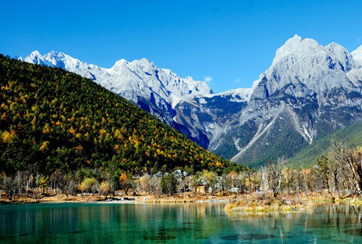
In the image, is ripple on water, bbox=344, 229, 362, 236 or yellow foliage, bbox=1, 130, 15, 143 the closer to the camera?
ripple on water, bbox=344, 229, 362, 236

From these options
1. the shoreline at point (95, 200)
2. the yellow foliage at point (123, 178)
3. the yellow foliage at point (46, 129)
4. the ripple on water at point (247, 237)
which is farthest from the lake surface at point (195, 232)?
the yellow foliage at point (46, 129)

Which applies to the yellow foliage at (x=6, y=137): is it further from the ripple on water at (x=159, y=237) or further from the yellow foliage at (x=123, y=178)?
the ripple on water at (x=159, y=237)

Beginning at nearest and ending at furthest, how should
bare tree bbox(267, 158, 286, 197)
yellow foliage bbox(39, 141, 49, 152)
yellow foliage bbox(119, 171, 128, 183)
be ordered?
bare tree bbox(267, 158, 286, 197)
yellow foliage bbox(39, 141, 49, 152)
yellow foliage bbox(119, 171, 128, 183)

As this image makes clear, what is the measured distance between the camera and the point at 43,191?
543 feet

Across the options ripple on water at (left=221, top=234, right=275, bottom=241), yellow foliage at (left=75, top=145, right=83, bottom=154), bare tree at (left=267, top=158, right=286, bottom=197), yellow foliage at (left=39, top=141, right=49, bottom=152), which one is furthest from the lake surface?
yellow foliage at (left=75, top=145, right=83, bottom=154)

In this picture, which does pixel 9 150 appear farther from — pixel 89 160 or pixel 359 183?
pixel 359 183

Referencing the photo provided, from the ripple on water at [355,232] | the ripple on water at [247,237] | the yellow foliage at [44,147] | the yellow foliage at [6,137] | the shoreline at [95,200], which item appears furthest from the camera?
the yellow foliage at [44,147]

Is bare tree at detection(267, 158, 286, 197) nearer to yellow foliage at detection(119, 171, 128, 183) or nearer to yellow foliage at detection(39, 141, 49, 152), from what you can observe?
yellow foliage at detection(119, 171, 128, 183)

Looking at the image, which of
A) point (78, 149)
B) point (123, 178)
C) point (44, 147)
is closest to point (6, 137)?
point (44, 147)

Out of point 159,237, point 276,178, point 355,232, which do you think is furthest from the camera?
point 276,178

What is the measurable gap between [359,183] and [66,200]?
5415 inches

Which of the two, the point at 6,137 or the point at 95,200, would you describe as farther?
the point at 6,137

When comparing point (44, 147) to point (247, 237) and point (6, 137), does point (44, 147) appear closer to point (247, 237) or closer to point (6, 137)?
point (6, 137)

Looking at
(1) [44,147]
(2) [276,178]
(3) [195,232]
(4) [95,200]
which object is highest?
(1) [44,147]
